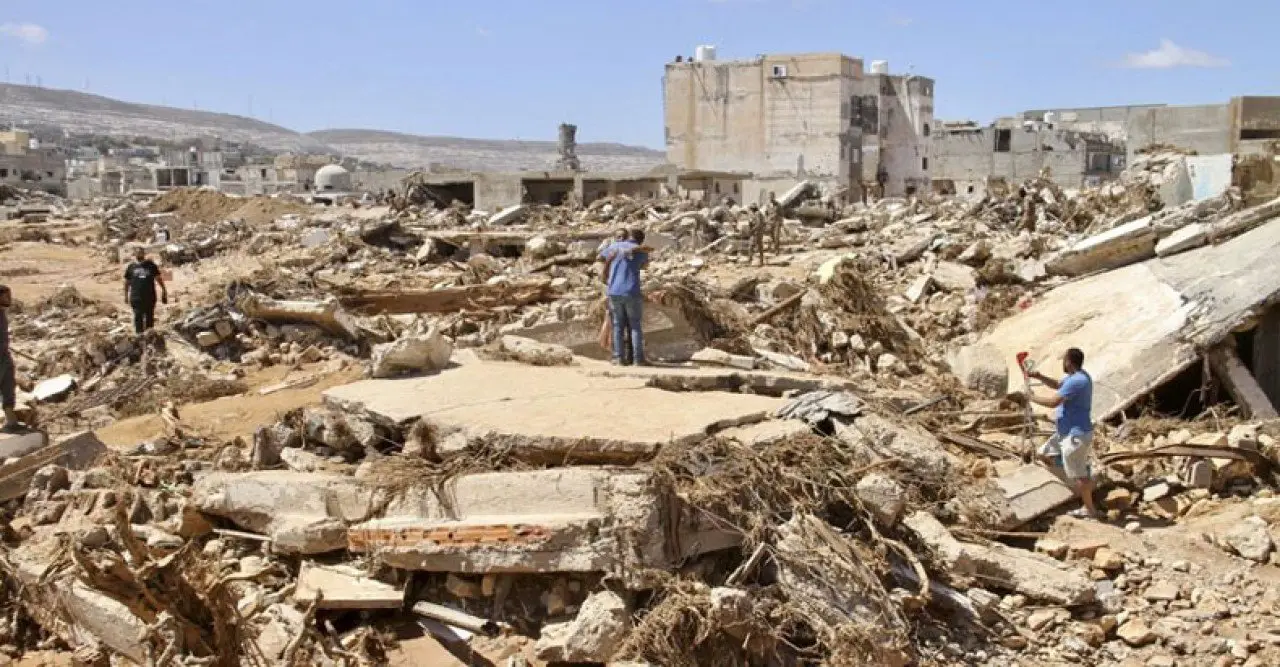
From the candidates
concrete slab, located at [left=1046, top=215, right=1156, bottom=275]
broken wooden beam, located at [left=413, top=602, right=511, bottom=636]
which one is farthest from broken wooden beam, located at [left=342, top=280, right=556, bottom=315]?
broken wooden beam, located at [left=413, top=602, right=511, bottom=636]

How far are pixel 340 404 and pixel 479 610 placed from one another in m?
1.78

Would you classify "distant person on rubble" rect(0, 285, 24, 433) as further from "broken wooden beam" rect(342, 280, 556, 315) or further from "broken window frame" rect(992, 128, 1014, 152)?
"broken window frame" rect(992, 128, 1014, 152)

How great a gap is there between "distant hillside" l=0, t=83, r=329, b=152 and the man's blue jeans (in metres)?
149

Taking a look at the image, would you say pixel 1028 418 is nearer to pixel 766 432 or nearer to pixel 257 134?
pixel 766 432

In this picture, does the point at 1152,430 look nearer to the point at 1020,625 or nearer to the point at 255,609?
the point at 1020,625

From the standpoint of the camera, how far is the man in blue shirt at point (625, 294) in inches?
312

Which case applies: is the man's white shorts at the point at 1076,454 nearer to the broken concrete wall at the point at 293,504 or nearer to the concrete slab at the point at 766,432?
the concrete slab at the point at 766,432

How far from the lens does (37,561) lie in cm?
546

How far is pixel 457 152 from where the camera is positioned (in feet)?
571

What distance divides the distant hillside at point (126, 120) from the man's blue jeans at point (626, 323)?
5883 inches

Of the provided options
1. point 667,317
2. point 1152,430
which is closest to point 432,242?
point 667,317

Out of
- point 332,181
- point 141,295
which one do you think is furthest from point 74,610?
point 332,181

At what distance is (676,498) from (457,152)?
174 metres

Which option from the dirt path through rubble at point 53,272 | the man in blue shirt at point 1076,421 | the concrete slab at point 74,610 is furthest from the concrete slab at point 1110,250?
the dirt path through rubble at point 53,272
